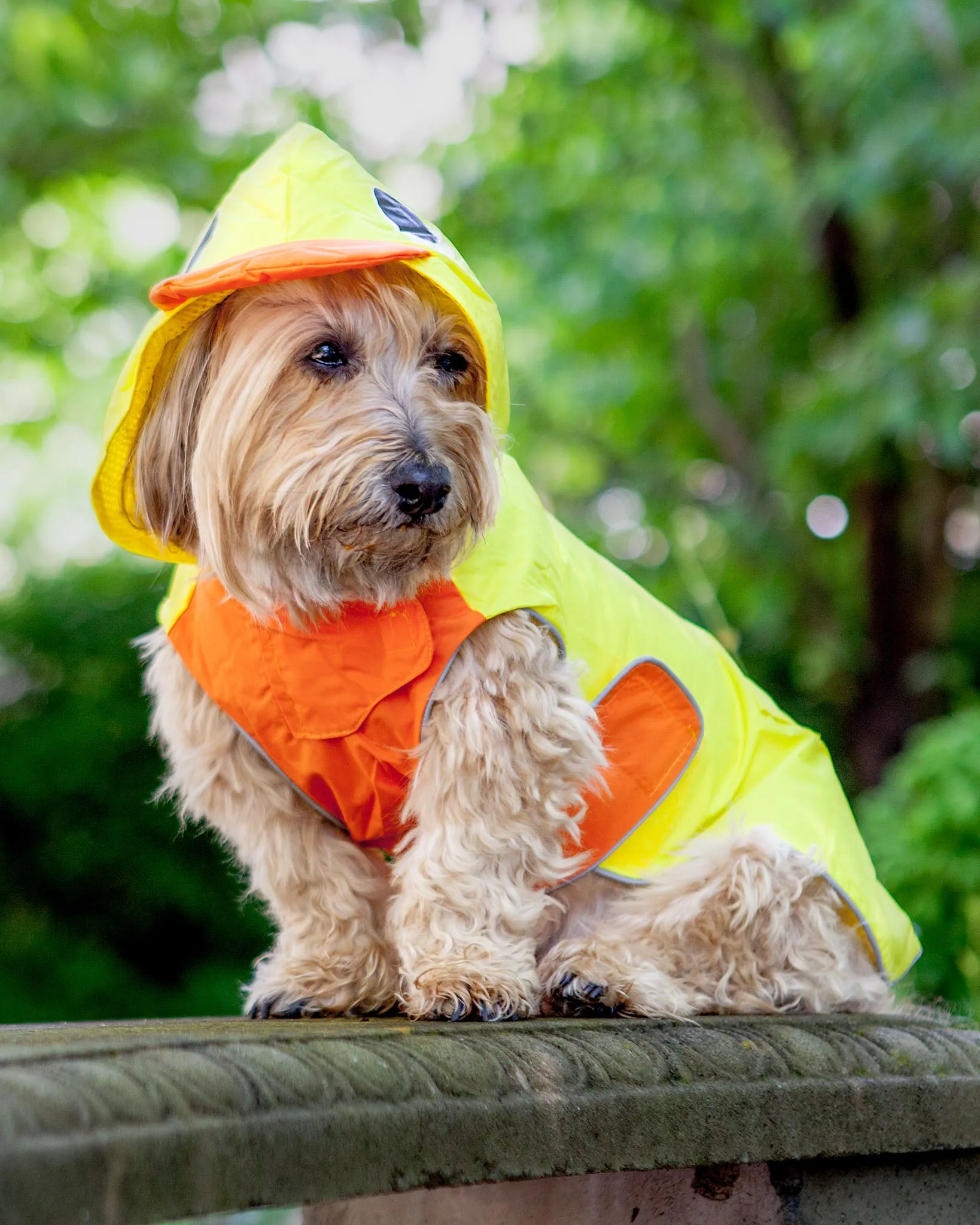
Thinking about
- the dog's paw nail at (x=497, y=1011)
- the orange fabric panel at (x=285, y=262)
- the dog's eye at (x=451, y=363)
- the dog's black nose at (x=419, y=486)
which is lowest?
the dog's paw nail at (x=497, y=1011)

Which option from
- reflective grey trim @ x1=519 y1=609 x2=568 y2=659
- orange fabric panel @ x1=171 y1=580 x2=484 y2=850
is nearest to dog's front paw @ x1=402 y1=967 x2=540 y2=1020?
orange fabric panel @ x1=171 y1=580 x2=484 y2=850

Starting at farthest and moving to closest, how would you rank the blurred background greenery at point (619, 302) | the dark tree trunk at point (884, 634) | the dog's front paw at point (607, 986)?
1. the dark tree trunk at point (884, 634)
2. the blurred background greenery at point (619, 302)
3. the dog's front paw at point (607, 986)

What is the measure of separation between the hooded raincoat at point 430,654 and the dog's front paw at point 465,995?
0.39 meters

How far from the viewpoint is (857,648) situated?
8180 mm

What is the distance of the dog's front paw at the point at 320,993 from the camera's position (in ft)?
9.02

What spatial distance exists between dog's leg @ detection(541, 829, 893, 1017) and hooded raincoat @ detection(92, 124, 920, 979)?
65mm

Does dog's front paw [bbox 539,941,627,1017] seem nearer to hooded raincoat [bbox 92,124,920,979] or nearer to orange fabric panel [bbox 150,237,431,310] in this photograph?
hooded raincoat [bbox 92,124,920,979]

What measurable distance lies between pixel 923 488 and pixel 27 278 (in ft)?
18.2

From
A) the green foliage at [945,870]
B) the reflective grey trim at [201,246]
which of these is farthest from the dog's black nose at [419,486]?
→ the green foliage at [945,870]

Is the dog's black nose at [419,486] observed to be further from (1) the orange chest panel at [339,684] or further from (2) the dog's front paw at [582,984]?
(2) the dog's front paw at [582,984]

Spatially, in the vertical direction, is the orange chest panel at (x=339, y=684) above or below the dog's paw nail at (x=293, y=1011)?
above

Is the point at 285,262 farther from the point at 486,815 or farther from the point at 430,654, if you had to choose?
the point at 486,815

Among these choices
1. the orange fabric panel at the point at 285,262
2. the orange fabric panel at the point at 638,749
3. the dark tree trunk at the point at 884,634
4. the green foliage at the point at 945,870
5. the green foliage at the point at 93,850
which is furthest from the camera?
the dark tree trunk at the point at 884,634

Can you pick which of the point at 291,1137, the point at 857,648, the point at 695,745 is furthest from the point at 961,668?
the point at 291,1137
